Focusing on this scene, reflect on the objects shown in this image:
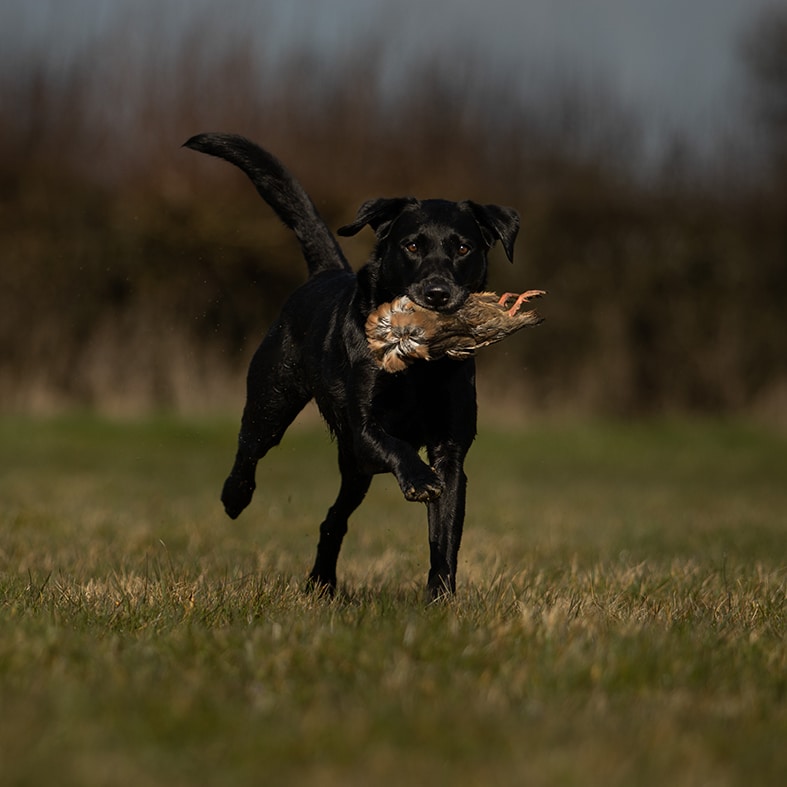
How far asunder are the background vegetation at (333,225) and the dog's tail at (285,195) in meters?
8.99

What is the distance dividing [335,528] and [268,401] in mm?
615

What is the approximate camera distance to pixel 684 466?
46.2 feet

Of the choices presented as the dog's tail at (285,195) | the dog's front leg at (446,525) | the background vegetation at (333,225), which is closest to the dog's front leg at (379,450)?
the dog's front leg at (446,525)

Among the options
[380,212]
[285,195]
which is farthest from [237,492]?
[380,212]

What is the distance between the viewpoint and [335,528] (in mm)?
5418

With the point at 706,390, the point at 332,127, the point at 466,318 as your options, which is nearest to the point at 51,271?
the point at 332,127

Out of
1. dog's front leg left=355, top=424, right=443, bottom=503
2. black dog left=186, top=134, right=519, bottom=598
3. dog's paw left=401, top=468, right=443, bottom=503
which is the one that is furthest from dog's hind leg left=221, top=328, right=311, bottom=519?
dog's paw left=401, top=468, right=443, bottom=503

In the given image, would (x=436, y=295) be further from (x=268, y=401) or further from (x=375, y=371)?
(x=268, y=401)

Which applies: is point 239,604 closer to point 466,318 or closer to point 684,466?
point 466,318

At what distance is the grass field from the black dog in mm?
369

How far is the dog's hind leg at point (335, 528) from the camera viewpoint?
17.7 feet

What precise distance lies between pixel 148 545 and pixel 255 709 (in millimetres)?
3684

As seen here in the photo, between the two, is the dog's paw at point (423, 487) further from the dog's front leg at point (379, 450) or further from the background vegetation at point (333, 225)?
the background vegetation at point (333, 225)

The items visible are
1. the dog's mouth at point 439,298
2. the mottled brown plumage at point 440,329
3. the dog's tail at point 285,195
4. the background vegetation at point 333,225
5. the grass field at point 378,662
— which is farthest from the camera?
the background vegetation at point 333,225
